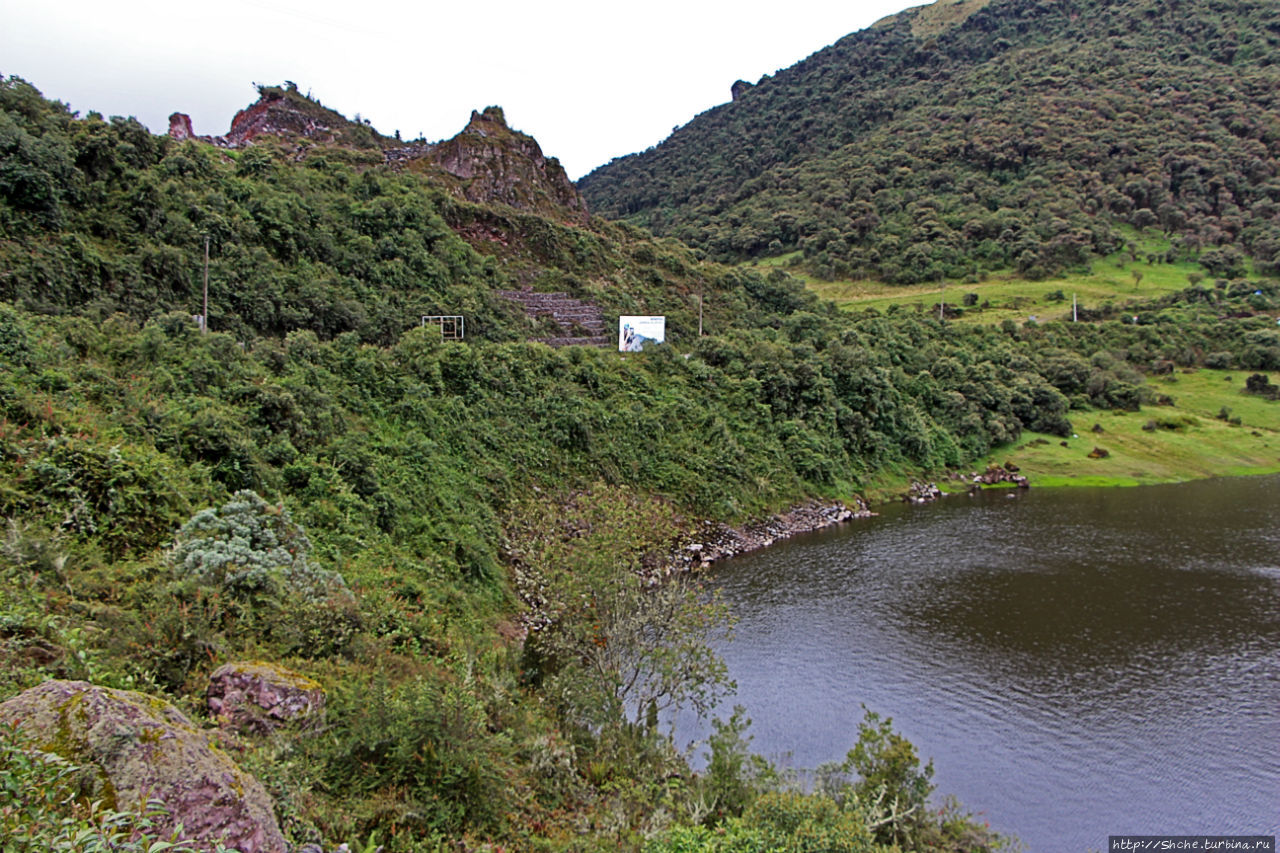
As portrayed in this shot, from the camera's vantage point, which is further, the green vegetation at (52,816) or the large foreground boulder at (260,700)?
the large foreground boulder at (260,700)

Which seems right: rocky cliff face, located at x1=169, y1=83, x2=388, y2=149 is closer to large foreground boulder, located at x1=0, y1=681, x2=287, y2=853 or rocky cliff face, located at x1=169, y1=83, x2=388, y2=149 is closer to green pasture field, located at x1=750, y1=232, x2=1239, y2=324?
green pasture field, located at x1=750, y1=232, x2=1239, y2=324

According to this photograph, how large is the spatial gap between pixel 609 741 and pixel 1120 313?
321 ft

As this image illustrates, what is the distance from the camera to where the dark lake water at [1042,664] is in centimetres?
1947

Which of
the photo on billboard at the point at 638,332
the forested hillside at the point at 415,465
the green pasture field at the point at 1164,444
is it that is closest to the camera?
the forested hillside at the point at 415,465

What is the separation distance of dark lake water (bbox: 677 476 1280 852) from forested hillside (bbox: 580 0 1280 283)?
78.0 metres

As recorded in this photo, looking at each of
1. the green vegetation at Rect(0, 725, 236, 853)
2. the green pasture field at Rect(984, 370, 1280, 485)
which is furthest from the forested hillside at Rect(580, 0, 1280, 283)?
the green vegetation at Rect(0, 725, 236, 853)

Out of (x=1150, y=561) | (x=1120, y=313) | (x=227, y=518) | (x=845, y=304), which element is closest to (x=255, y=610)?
(x=227, y=518)

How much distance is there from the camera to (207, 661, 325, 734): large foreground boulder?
1133 cm

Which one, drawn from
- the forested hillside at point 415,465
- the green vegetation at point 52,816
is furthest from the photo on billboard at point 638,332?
the green vegetation at point 52,816

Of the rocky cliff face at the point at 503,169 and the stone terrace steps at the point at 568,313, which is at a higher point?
the rocky cliff face at the point at 503,169

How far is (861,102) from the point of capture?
17325cm

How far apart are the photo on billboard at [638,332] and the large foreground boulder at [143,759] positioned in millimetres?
47232

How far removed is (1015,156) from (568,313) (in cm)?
10758

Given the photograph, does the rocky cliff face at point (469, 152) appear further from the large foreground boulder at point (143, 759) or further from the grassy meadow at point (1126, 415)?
the large foreground boulder at point (143, 759)
